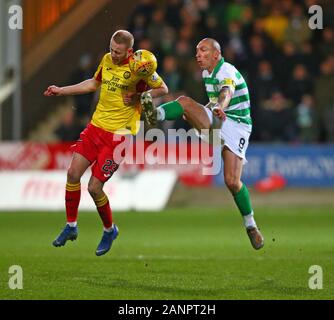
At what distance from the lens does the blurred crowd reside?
22453mm

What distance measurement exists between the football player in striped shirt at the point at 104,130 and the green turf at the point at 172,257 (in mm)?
701

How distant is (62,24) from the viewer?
25141 mm

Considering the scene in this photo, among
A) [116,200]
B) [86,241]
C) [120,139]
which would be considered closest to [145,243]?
[86,241]

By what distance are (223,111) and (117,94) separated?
1599 millimetres

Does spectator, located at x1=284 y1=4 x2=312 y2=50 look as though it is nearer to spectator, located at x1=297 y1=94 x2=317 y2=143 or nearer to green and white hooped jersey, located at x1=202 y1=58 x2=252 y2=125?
spectator, located at x1=297 y1=94 x2=317 y2=143

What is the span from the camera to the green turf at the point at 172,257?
1028 cm

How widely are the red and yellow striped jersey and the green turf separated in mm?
1706

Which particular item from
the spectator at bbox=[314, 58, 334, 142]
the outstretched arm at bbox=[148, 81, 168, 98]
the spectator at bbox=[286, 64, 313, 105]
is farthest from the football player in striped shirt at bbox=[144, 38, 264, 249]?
the spectator at bbox=[314, 58, 334, 142]

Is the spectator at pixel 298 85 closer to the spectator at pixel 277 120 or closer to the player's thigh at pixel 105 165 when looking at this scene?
the spectator at pixel 277 120

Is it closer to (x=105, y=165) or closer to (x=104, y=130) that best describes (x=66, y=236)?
(x=105, y=165)

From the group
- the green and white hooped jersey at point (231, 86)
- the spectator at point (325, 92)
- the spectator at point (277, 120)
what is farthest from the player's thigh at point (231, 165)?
the spectator at point (325, 92)
